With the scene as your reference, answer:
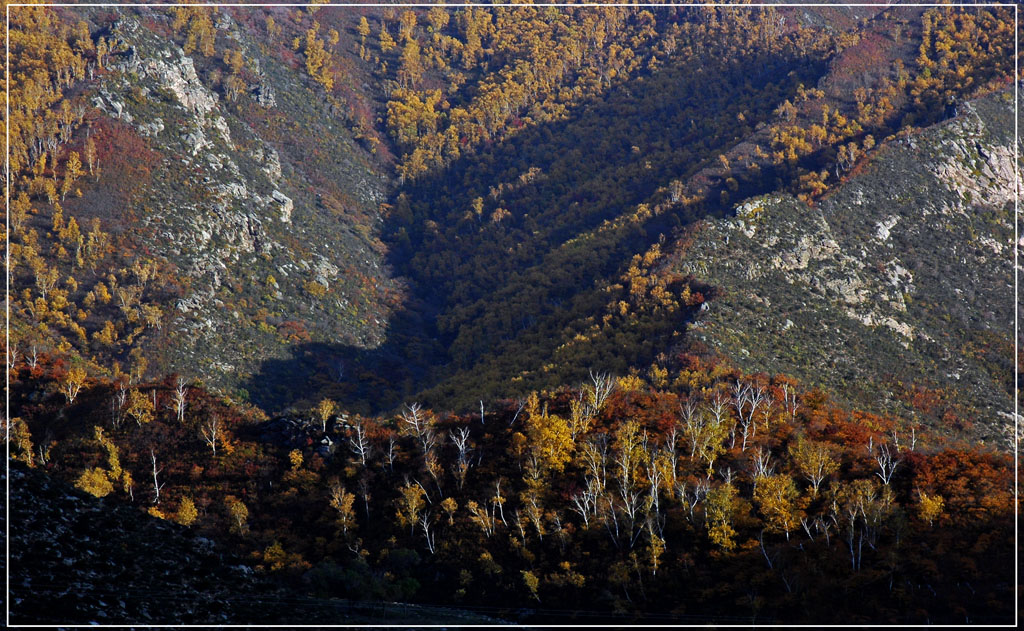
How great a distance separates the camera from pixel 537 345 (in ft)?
423

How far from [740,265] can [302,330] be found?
69721 millimetres

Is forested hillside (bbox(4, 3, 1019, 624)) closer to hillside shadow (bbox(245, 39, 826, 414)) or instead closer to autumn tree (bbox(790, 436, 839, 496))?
autumn tree (bbox(790, 436, 839, 496))

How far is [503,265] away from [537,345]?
47250 mm

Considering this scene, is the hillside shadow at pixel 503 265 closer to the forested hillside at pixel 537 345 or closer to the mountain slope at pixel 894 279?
the forested hillside at pixel 537 345

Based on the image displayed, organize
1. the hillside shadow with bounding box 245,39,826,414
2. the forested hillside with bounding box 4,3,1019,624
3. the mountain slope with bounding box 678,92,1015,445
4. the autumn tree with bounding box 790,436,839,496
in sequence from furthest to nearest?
the hillside shadow with bounding box 245,39,826,414, the mountain slope with bounding box 678,92,1015,445, the autumn tree with bounding box 790,436,839,496, the forested hillside with bounding box 4,3,1019,624

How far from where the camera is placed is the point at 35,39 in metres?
157

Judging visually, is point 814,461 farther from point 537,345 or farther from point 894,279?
point 894,279

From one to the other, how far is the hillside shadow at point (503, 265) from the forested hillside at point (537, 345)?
808 mm

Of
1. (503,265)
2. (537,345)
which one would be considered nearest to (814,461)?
(537,345)

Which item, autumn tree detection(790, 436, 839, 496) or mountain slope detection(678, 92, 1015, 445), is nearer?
autumn tree detection(790, 436, 839, 496)

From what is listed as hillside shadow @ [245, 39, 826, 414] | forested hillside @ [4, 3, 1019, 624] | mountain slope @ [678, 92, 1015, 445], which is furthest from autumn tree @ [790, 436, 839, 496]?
hillside shadow @ [245, 39, 826, 414]

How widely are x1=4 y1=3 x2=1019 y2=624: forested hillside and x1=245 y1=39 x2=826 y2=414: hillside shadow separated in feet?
2.65

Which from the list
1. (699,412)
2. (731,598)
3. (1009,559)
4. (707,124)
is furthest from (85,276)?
(707,124)

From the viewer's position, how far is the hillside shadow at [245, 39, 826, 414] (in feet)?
426
